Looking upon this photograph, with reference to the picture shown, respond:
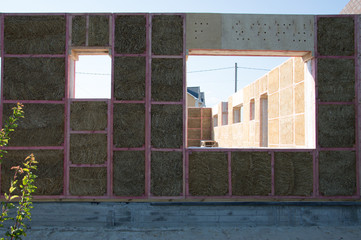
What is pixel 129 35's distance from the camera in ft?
23.9

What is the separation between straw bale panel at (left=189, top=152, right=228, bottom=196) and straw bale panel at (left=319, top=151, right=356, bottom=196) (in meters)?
2.69

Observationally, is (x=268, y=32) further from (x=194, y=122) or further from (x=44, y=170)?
(x=194, y=122)

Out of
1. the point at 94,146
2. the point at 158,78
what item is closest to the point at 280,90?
the point at 158,78

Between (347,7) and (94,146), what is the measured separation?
1082 cm

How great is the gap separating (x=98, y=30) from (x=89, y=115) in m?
2.38

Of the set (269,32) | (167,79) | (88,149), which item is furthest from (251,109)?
(88,149)

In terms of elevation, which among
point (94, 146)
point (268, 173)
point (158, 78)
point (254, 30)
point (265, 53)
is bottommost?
point (268, 173)

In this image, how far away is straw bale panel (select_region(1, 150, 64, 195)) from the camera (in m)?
6.98

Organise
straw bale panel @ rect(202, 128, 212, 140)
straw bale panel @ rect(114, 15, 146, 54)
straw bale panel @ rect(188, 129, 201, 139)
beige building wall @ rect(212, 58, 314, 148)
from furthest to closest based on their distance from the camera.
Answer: straw bale panel @ rect(202, 128, 212, 140)
straw bale panel @ rect(188, 129, 201, 139)
beige building wall @ rect(212, 58, 314, 148)
straw bale panel @ rect(114, 15, 146, 54)

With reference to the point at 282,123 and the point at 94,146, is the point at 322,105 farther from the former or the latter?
the point at 94,146

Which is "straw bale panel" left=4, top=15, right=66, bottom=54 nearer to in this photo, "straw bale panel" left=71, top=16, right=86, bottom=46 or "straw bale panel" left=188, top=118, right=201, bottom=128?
"straw bale panel" left=71, top=16, right=86, bottom=46

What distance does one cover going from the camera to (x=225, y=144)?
69.9ft

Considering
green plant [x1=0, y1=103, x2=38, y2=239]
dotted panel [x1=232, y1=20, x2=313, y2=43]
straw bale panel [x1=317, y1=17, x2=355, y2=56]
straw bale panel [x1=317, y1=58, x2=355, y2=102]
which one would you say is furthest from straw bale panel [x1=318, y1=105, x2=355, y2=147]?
green plant [x1=0, y1=103, x2=38, y2=239]

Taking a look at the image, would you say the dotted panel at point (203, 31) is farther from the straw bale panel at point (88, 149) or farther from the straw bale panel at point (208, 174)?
the straw bale panel at point (88, 149)
